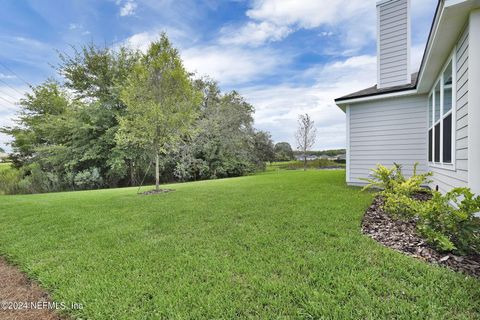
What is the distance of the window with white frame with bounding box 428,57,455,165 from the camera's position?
4064mm

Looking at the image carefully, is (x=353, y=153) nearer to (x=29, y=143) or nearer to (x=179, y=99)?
(x=179, y=99)

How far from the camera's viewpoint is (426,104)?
249 inches

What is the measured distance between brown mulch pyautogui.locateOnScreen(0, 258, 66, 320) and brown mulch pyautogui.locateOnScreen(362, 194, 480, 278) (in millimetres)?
3323

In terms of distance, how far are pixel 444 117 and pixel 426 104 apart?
223 cm

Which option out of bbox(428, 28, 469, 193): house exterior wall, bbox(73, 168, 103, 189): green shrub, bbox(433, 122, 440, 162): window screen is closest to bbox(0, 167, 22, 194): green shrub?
bbox(73, 168, 103, 189): green shrub

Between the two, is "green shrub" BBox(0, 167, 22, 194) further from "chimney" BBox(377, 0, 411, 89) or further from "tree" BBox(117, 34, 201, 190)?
"chimney" BBox(377, 0, 411, 89)

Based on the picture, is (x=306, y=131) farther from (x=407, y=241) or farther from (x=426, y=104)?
(x=407, y=241)

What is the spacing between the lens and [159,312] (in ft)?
5.67

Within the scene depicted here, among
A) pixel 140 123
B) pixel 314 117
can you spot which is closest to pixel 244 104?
pixel 314 117

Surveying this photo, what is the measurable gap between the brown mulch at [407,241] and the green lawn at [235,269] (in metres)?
0.19

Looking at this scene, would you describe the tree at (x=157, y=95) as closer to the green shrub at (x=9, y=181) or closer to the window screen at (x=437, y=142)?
the window screen at (x=437, y=142)

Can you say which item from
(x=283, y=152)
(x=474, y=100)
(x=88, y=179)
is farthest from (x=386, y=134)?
(x=283, y=152)

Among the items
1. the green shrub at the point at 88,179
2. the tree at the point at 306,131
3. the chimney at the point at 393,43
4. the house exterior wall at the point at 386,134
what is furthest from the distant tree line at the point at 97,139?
the chimney at the point at 393,43

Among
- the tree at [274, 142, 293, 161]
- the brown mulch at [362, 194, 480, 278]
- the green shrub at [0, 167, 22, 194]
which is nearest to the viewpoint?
the brown mulch at [362, 194, 480, 278]
